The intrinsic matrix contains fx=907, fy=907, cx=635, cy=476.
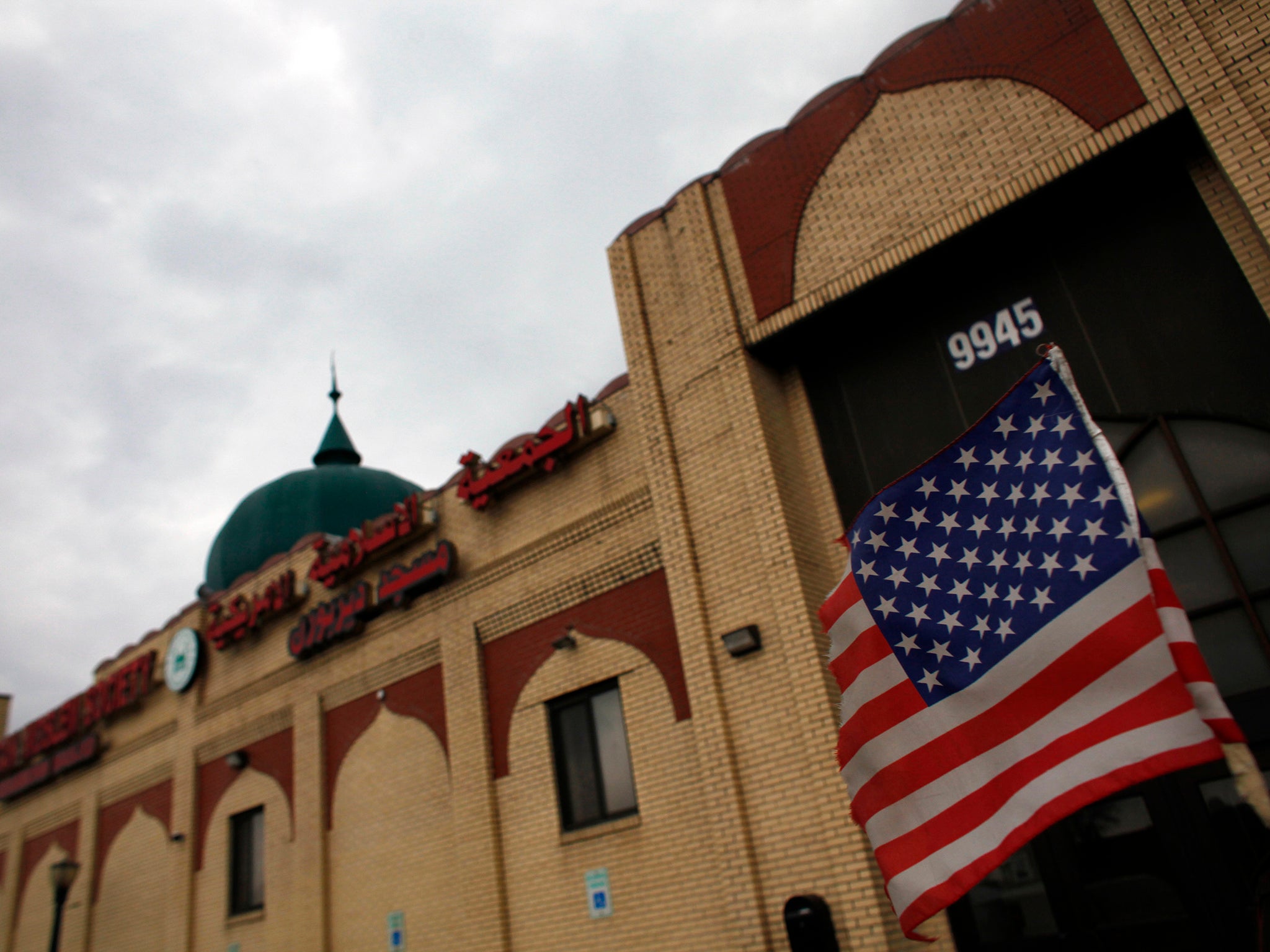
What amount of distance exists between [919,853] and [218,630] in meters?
14.7

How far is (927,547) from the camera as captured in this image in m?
4.77

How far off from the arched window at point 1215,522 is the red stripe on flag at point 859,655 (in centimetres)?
397

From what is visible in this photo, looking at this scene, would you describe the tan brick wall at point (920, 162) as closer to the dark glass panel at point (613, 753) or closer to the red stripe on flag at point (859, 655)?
the dark glass panel at point (613, 753)

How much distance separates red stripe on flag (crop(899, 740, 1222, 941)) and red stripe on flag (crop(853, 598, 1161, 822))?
369mm

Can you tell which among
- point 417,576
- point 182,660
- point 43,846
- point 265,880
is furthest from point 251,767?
point 43,846

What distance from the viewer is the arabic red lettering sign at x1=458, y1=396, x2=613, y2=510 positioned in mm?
11602

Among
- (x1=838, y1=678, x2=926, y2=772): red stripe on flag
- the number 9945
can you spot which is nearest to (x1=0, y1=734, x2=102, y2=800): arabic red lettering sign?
the number 9945

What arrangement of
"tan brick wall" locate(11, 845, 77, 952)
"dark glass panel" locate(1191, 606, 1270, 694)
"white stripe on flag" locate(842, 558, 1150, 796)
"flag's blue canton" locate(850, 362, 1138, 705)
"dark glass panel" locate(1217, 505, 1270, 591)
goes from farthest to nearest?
"tan brick wall" locate(11, 845, 77, 952) → "dark glass panel" locate(1217, 505, 1270, 591) → "dark glass panel" locate(1191, 606, 1270, 694) → "flag's blue canton" locate(850, 362, 1138, 705) → "white stripe on flag" locate(842, 558, 1150, 796)

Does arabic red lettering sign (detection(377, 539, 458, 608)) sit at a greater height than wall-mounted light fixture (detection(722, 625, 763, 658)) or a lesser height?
greater

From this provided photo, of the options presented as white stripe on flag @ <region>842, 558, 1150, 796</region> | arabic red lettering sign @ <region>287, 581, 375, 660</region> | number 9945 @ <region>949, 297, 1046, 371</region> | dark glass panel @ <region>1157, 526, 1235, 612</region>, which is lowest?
white stripe on flag @ <region>842, 558, 1150, 796</region>

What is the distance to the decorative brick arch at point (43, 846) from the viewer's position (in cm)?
1831

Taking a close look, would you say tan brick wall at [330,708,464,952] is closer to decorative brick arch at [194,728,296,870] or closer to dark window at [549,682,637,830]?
decorative brick arch at [194,728,296,870]

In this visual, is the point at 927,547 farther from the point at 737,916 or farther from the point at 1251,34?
the point at 1251,34

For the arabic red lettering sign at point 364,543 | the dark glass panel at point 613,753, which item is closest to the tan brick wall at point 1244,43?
the dark glass panel at point 613,753
